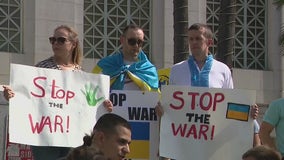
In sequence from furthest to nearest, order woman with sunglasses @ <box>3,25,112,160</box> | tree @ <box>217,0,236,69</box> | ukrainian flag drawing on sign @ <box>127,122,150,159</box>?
tree @ <box>217,0,236,69</box> < ukrainian flag drawing on sign @ <box>127,122,150,159</box> < woman with sunglasses @ <box>3,25,112,160</box>

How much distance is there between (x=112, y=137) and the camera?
20.4 ft

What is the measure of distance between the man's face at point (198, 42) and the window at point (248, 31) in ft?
43.0

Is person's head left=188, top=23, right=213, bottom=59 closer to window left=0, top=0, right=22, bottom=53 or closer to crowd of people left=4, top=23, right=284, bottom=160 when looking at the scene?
crowd of people left=4, top=23, right=284, bottom=160

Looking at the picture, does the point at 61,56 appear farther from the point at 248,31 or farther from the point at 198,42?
the point at 248,31

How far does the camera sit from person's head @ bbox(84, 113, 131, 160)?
6.16m

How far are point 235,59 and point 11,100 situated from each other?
14097mm

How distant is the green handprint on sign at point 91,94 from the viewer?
8008 millimetres

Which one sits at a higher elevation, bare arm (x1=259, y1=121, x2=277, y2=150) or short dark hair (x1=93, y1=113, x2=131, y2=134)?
short dark hair (x1=93, y1=113, x2=131, y2=134)

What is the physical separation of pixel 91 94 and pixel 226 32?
8513 mm

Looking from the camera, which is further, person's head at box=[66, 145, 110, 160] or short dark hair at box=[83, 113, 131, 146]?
short dark hair at box=[83, 113, 131, 146]

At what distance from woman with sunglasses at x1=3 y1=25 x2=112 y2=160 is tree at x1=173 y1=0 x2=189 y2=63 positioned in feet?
25.4

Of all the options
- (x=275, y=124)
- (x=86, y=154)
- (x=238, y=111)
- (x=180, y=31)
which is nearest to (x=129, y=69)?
(x=238, y=111)

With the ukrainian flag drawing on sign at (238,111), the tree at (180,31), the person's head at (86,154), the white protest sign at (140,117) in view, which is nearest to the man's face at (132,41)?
the white protest sign at (140,117)

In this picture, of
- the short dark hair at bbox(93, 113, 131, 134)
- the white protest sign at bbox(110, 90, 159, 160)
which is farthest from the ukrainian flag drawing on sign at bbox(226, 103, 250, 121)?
the short dark hair at bbox(93, 113, 131, 134)
